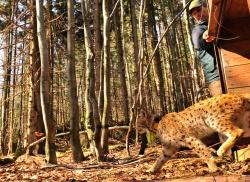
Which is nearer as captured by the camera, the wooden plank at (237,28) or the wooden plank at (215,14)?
the wooden plank at (215,14)

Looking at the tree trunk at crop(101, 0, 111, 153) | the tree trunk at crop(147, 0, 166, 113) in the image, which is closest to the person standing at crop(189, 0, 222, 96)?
the tree trunk at crop(101, 0, 111, 153)

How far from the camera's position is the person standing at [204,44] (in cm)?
628

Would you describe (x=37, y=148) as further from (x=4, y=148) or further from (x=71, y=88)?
(x=4, y=148)

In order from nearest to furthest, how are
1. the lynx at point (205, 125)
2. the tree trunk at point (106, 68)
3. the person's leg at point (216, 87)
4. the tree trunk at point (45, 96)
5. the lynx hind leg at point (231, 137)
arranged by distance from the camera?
the lynx hind leg at point (231, 137) → the lynx at point (205, 125) → the person's leg at point (216, 87) → the tree trunk at point (45, 96) → the tree trunk at point (106, 68)

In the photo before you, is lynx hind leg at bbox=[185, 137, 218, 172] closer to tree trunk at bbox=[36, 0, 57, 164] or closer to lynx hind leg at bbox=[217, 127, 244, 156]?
lynx hind leg at bbox=[217, 127, 244, 156]

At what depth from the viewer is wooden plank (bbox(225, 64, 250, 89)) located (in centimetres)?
589

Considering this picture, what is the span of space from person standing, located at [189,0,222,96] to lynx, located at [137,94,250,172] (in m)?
0.96

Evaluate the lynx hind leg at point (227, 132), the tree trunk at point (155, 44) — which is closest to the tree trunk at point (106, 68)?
the lynx hind leg at point (227, 132)

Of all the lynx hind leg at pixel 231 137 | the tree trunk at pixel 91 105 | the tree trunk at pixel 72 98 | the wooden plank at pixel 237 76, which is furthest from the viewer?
the tree trunk at pixel 72 98

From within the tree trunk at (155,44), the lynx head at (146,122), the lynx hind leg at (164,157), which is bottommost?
the lynx hind leg at (164,157)

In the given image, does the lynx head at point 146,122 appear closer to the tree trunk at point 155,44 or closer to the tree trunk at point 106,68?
the tree trunk at point 106,68

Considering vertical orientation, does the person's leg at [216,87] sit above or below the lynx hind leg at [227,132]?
above

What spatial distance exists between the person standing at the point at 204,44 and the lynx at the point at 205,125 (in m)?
0.96

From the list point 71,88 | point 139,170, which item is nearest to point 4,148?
point 71,88
